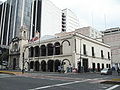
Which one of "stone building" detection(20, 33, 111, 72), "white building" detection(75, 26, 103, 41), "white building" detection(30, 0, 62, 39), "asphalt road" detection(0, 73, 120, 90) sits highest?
"white building" detection(30, 0, 62, 39)

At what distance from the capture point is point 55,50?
39906 millimetres

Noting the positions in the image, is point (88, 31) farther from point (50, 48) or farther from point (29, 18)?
point (50, 48)

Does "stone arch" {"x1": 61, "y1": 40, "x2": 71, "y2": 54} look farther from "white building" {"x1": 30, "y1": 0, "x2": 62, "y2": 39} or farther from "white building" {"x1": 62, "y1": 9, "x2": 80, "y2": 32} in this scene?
"white building" {"x1": 62, "y1": 9, "x2": 80, "y2": 32}

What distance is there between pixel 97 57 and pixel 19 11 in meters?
55.8

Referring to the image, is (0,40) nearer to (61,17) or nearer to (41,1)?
(41,1)

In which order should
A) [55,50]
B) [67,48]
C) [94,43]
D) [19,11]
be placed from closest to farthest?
[67,48] < [55,50] < [94,43] < [19,11]

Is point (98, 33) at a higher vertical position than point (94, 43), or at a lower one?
higher

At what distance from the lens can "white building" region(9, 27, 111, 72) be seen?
36.2m

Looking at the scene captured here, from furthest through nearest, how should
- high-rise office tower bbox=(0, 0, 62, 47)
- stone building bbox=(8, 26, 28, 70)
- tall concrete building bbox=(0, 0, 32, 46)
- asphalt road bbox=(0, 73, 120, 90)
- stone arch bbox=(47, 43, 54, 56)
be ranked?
high-rise office tower bbox=(0, 0, 62, 47) → tall concrete building bbox=(0, 0, 32, 46) → stone building bbox=(8, 26, 28, 70) → stone arch bbox=(47, 43, 54, 56) → asphalt road bbox=(0, 73, 120, 90)

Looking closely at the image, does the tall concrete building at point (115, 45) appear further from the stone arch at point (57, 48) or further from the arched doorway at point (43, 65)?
the arched doorway at point (43, 65)

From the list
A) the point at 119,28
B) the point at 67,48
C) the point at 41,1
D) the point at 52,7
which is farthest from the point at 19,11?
the point at 119,28

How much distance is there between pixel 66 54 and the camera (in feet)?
121

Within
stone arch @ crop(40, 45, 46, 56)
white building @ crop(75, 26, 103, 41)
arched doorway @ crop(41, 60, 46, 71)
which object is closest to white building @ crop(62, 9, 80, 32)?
white building @ crop(75, 26, 103, 41)

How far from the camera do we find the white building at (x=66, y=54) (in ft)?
119
